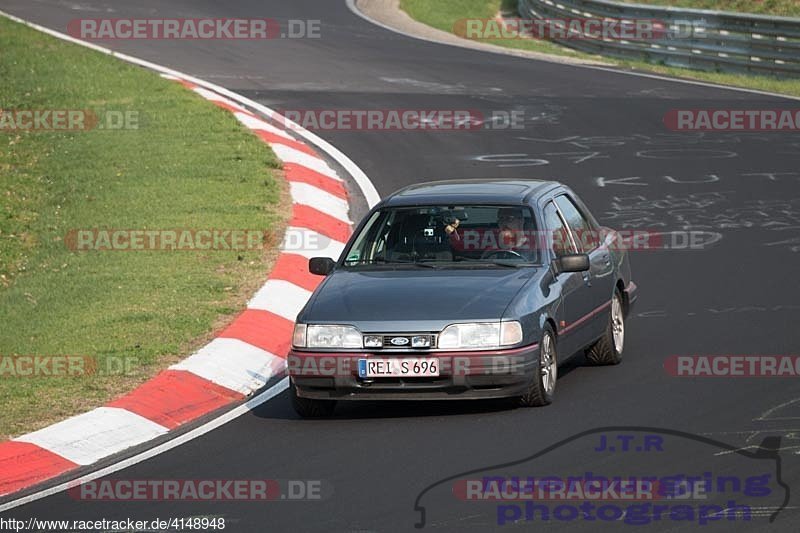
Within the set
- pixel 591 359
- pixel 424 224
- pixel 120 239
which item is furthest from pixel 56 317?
pixel 591 359

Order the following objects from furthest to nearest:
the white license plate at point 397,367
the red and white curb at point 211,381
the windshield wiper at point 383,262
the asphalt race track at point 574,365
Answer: the windshield wiper at point 383,262
the white license plate at point 397,367
the red and white curb at point 211,381
the asphalt race track at point 574,365

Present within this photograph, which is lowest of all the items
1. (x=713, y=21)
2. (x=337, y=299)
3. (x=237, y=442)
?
(x=237, y=442)

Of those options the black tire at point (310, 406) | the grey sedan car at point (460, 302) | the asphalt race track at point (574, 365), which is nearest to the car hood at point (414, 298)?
the grey sedan car at point (460, 302)

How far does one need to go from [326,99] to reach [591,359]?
12.8 metres

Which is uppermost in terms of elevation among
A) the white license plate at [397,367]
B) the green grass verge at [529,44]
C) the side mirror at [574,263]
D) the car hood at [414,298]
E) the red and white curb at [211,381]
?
the green grass verge at [529,44]

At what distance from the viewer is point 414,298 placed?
32.4 ft

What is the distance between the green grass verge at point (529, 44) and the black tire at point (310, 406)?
16611 millimetres

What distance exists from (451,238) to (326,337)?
4.68 ft

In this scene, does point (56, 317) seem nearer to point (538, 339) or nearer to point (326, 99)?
point (538, 339)

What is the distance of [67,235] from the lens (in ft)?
52.6

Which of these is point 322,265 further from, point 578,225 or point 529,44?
point 529,44

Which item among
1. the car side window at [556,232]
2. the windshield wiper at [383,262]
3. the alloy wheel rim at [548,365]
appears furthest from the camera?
the car side window at [556,232]

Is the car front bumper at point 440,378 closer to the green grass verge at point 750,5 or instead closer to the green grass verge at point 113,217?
the green grass verge at point 113,217

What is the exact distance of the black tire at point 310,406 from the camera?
10.0 m
